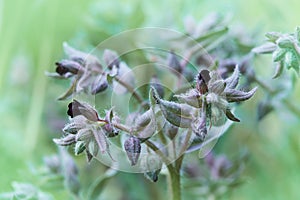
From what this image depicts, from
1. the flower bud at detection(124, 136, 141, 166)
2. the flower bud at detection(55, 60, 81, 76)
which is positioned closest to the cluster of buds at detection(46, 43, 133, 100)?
the flower bud at detection(55, 60, 81, 76)

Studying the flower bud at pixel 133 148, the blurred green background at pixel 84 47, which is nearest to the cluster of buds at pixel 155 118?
the flower bud at pixel 133 148

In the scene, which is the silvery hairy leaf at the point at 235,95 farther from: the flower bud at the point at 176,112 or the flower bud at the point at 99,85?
the flower bud at the point at 99,85

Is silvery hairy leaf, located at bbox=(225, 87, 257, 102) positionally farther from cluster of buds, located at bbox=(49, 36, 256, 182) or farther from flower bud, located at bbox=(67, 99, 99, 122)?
flower bud, located at bbox=(67, 99, 99, 122)

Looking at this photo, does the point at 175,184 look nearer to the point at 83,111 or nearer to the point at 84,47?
the point at 83,111

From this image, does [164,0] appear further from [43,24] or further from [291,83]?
[291,83]

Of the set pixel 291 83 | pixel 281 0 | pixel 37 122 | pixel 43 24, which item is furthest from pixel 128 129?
pixel 281 0

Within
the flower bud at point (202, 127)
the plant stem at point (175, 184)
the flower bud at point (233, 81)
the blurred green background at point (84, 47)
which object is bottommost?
the plant stem at point (175, 184)
